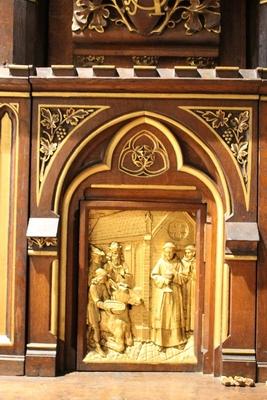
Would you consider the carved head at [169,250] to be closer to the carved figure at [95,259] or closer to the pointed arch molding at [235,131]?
the carved figure at [95,259]

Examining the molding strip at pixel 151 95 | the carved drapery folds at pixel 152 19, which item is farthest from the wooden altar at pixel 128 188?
the carved drapery folds at pixel 152 19

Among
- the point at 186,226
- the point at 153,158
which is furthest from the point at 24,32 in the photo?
the point at 186,226

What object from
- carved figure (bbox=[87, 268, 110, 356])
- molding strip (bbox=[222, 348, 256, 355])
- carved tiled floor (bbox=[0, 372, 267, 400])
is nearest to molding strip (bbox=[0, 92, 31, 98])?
carved figure (bbox=[87, 268, 110, 356])

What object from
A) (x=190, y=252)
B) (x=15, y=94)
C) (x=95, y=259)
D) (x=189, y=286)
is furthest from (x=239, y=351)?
(x=15, y=94)

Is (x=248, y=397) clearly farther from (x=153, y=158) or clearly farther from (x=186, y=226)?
(x=153, y=158)

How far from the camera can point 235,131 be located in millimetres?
2982

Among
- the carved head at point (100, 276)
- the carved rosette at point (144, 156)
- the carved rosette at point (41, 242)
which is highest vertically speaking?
the carved rosette at point (144, 156)

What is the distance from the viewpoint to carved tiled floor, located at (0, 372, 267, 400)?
110 inches

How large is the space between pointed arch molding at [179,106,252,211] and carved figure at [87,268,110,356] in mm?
Result: 738

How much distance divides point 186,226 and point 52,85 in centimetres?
88

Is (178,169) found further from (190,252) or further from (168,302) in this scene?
(168,302)

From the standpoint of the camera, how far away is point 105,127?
300 cm

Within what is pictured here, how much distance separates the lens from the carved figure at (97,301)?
3084mm

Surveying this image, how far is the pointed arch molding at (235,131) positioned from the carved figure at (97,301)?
0.74 meters
